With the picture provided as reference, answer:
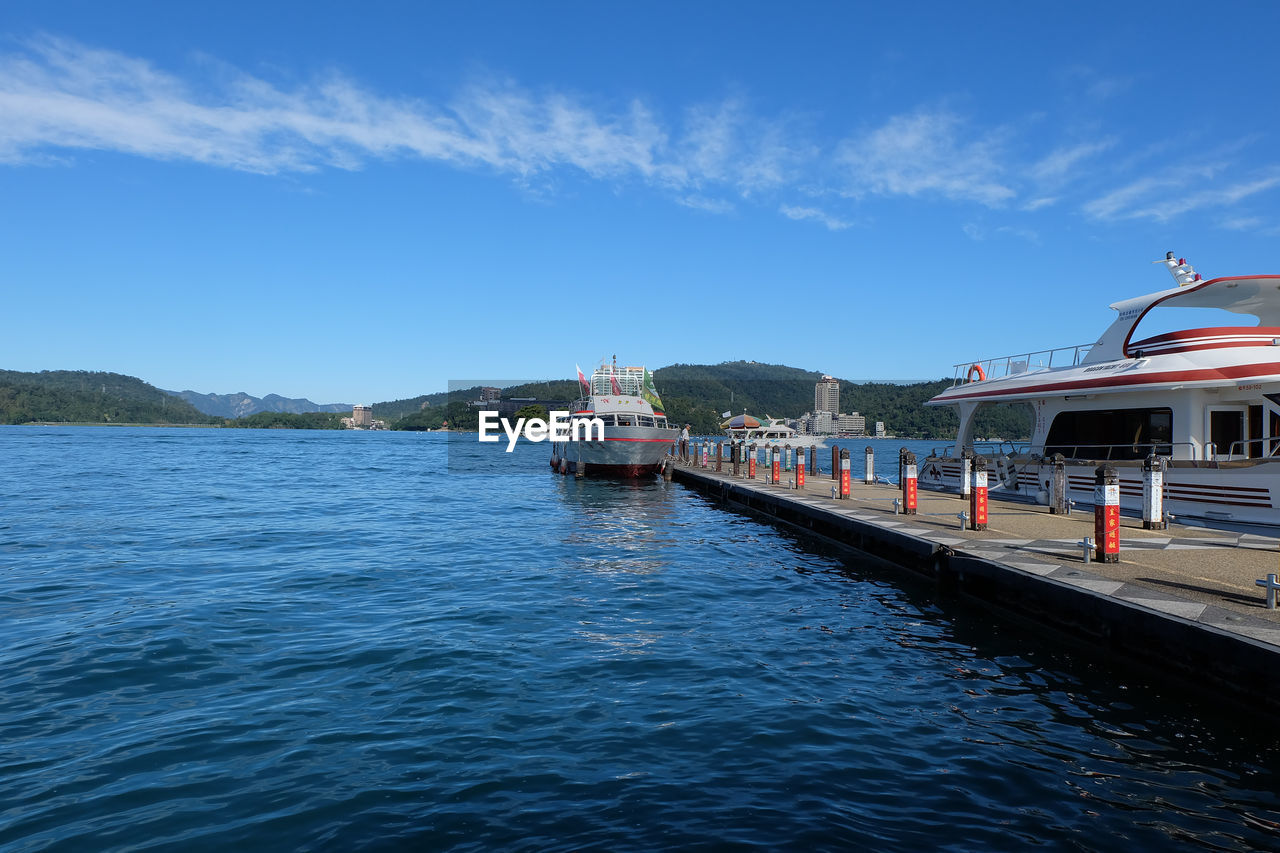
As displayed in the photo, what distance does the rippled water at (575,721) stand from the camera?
546 centimetres

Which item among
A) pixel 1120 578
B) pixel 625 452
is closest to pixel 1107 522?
pixel 1120 578

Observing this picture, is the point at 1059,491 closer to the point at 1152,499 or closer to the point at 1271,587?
the point at 1152,499

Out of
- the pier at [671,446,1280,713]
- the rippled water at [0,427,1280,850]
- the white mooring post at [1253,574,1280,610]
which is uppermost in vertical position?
the white mooring post at [1253,574,1280,610]

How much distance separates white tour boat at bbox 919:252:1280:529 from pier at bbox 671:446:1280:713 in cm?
138

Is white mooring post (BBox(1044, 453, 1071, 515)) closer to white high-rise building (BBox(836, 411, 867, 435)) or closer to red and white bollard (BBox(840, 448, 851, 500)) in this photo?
red and white bollard (BBox(840, 448, 851, 500))

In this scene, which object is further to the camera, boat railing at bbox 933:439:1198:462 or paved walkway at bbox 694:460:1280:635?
boat railing at bbox 933:439:1198:462

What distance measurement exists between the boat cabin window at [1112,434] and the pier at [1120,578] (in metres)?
2.47

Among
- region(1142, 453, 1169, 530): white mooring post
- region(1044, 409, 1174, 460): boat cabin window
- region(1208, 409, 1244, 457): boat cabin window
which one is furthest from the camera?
region(1044, 409, 1174, 460): boat cabin window

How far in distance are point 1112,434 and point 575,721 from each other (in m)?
18.2

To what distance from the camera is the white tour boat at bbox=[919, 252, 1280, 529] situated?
52.8 feet

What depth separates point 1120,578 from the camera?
1020 cm

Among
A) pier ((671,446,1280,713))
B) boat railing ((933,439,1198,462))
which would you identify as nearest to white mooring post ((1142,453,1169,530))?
pier ((671,446,1280,713))

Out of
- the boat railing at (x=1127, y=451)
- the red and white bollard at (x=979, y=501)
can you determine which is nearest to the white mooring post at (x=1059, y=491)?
A: the boat railing at (x=1127, y=451)

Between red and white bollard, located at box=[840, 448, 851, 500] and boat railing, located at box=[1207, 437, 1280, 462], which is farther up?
boat railing, located at box=[1207, 437, 1280, 462]
